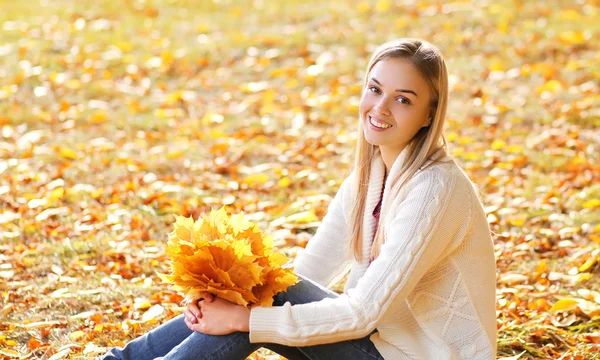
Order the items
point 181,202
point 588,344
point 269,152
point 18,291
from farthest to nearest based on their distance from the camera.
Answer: point 269,152 < point 181,202 < point 18,291 < point 588,344

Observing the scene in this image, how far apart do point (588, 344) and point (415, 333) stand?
3.14ft

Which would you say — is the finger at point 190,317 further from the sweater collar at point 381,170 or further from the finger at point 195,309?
the sweater collar at point 381,170

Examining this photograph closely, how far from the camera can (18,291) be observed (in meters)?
3.32

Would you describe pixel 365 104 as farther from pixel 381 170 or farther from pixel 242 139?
pixel 242 139

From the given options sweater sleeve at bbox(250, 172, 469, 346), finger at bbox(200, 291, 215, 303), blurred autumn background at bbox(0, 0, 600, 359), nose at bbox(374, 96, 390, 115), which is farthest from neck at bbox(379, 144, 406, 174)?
blurred autumn background at bbox(0, 0, 600, 359)

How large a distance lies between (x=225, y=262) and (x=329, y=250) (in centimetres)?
60

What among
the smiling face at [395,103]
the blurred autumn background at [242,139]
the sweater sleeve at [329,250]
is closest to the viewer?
the smiling face at [395,103]

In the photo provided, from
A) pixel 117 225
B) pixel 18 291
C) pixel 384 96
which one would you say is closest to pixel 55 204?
pixel 117 225

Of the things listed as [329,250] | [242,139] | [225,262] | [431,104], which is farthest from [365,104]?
[242,139]

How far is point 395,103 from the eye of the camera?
238cm

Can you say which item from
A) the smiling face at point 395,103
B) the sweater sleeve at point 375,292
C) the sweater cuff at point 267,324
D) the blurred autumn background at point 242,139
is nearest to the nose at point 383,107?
the smiling face at point 395,103

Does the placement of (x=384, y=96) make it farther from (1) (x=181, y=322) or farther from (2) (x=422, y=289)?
(1) (x=181, y=322)

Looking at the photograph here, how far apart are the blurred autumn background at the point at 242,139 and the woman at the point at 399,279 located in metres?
0.74

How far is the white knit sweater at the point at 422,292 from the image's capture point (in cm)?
213
